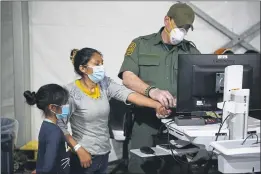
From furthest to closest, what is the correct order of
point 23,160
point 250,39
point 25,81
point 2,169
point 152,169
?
point 250,39 < point 25,81 < point 23,160 < point 2,169 < point 152,169

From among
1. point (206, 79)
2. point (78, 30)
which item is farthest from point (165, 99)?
point (78, 30)

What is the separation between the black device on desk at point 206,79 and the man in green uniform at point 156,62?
411mm

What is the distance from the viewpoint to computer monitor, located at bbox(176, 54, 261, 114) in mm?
1631

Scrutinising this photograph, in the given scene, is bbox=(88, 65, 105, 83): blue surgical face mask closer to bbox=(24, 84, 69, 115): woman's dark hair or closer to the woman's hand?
bbox=(24, 84, 69, 115): woman's dark hair

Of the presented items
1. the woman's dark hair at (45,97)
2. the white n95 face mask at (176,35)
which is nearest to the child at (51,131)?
the woman's dark hair at (45,97)

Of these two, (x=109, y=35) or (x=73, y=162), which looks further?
(x=109, y=35)

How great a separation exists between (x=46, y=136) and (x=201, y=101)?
0.79 metres

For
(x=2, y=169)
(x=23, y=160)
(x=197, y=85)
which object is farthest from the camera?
(x=23, y=160)

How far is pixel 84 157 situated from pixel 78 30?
1.43 meters

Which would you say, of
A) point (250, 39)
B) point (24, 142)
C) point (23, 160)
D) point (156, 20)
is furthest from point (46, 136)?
point (250, 39)

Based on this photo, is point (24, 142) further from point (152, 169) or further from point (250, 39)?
point (250, 39)

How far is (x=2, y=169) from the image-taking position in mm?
2158

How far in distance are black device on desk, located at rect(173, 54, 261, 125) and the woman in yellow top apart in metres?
0.21

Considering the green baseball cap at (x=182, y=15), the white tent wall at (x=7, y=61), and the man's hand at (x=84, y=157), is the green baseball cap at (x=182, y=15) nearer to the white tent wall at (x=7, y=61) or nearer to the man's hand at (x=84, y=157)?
the man's hand at (x=84, y=157)
